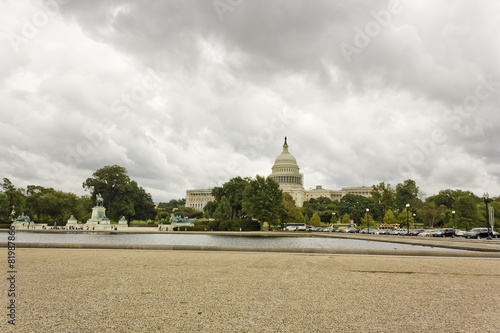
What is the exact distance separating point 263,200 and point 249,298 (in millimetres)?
56504

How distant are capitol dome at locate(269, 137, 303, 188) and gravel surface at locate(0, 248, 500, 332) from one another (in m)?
159

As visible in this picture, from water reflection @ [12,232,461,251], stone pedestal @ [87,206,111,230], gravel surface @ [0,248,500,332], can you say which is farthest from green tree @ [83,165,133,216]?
gravel surface @ [0,248,500,332]

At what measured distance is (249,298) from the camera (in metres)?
8.02

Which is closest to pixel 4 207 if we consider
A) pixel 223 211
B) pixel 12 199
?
pixel 12 199

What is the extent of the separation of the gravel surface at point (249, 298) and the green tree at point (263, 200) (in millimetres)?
51185

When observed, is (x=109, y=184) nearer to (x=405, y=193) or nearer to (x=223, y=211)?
(x=223, y=211)

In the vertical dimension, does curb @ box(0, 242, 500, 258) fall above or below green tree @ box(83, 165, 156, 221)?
below

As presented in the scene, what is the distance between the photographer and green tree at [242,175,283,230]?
64.3 metres

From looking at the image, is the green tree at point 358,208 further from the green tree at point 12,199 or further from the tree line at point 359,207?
the green tree at point 12,199

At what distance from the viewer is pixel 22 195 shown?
72.9 m

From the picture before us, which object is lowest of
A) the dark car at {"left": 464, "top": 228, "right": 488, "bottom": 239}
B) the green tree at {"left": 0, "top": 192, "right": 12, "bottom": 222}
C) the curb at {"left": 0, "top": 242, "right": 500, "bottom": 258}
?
the dark car at {"left": 464, "top": 228, "right": 488, "bottom": 239}

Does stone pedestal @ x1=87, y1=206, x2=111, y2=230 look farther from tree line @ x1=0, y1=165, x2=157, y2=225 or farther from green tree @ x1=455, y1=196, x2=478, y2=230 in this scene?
green tree @ x1=455, y1=196, x2=478, y2=230

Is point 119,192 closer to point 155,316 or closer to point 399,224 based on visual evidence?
point 399,224

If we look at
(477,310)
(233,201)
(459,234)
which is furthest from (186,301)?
(233,201)
